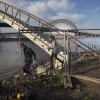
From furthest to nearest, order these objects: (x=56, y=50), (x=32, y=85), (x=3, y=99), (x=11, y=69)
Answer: (x=11, y=69), (x=56, y=50), (x=32, y=85), (x=3, y=99)

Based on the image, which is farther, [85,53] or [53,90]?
[85,53]

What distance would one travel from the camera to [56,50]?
1394 centimetres

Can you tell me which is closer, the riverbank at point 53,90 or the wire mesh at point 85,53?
the riverbank at point 53,90

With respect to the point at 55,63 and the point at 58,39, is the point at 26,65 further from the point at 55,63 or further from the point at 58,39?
the point at 58,39

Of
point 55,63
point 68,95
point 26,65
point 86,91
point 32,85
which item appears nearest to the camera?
point 68,95

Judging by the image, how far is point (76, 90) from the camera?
704 centimetres

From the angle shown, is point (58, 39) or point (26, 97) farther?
point (58, 39)

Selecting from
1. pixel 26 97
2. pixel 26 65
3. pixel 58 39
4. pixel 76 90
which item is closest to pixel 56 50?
pixel 58 39

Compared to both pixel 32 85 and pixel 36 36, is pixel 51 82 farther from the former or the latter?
pixel 36 36

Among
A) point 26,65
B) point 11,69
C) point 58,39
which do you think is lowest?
point 11,69

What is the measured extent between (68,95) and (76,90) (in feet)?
1.92

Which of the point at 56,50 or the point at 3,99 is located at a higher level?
the point at 56,50

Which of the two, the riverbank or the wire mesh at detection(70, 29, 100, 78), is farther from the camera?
the wire mesh at detection(70, 29, 100, 78)

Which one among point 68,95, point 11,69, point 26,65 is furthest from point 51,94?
point 11,69
